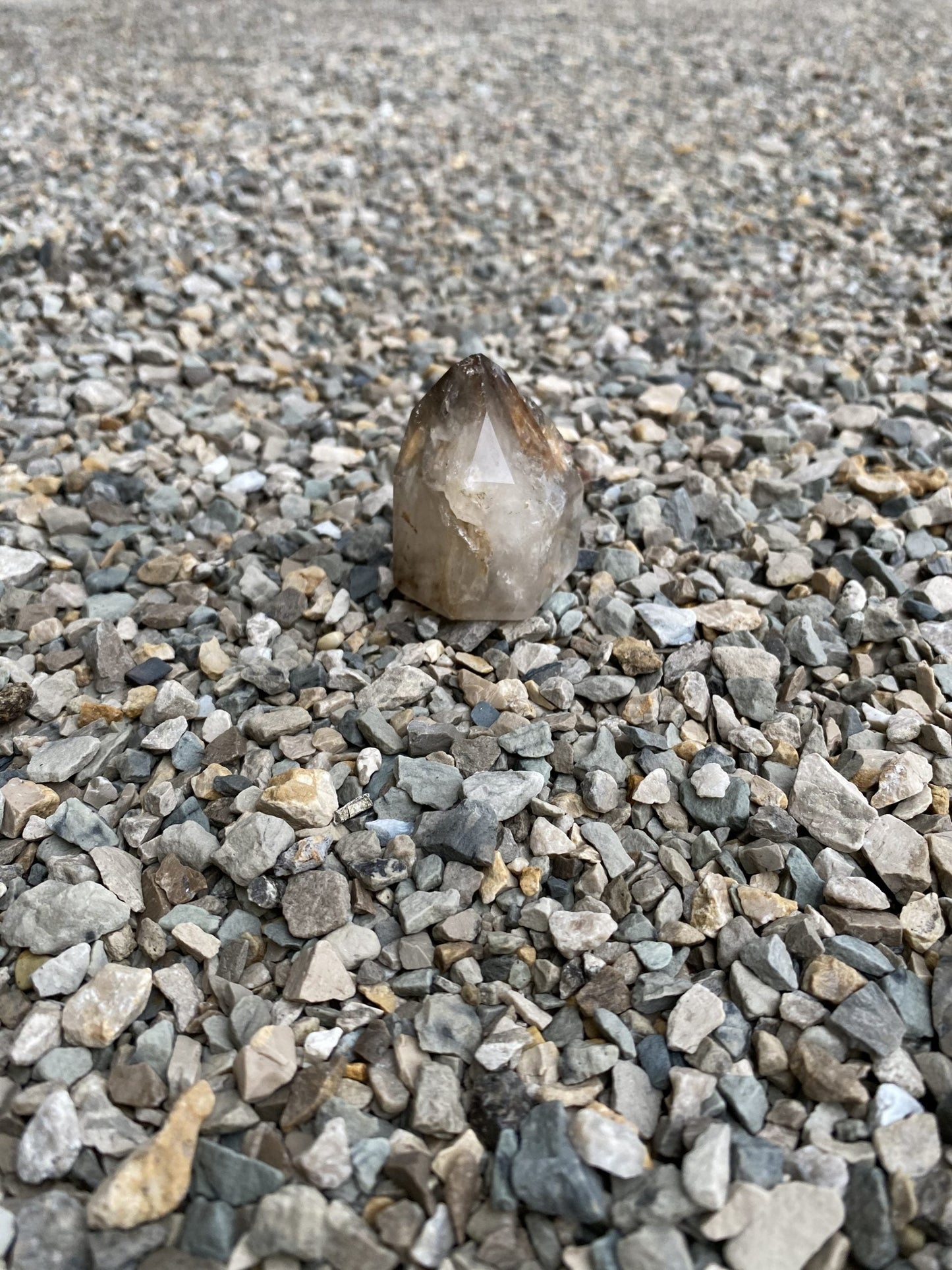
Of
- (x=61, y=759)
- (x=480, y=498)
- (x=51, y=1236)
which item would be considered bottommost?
(x=51, y=1236)

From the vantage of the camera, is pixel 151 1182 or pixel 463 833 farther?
pixel 463 833

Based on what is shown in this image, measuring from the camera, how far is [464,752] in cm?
176

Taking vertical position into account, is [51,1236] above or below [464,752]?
below

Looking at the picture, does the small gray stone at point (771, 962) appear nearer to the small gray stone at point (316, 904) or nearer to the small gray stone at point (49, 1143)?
the small gray stone at point (316, 904)

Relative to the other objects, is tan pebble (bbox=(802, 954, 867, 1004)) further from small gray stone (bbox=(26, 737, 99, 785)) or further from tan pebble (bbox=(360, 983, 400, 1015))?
small gray stone (bbox=(26, 737, 99, 785))

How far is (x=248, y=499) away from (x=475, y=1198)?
5.92 feet

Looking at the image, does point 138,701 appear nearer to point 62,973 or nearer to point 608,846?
point 62,973

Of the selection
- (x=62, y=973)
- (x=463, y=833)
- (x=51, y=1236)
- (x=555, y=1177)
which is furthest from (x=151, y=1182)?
(x=463, y=833)

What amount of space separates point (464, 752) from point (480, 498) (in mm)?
501

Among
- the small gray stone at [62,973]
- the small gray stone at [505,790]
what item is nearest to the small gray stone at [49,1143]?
the small gray stone at [62,973]

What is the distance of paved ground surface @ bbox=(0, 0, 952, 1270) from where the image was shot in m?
1.23

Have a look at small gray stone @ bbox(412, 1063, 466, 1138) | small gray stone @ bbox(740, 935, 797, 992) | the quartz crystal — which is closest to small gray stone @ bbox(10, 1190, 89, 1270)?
small gray stone @ bbox(412, 1063, 466, 1138)

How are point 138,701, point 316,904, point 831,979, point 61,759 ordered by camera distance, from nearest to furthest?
point 831,979
point 316,904
point 61,759
point 138,701

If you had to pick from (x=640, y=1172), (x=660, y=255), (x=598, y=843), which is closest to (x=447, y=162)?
(x=660, y=255)
